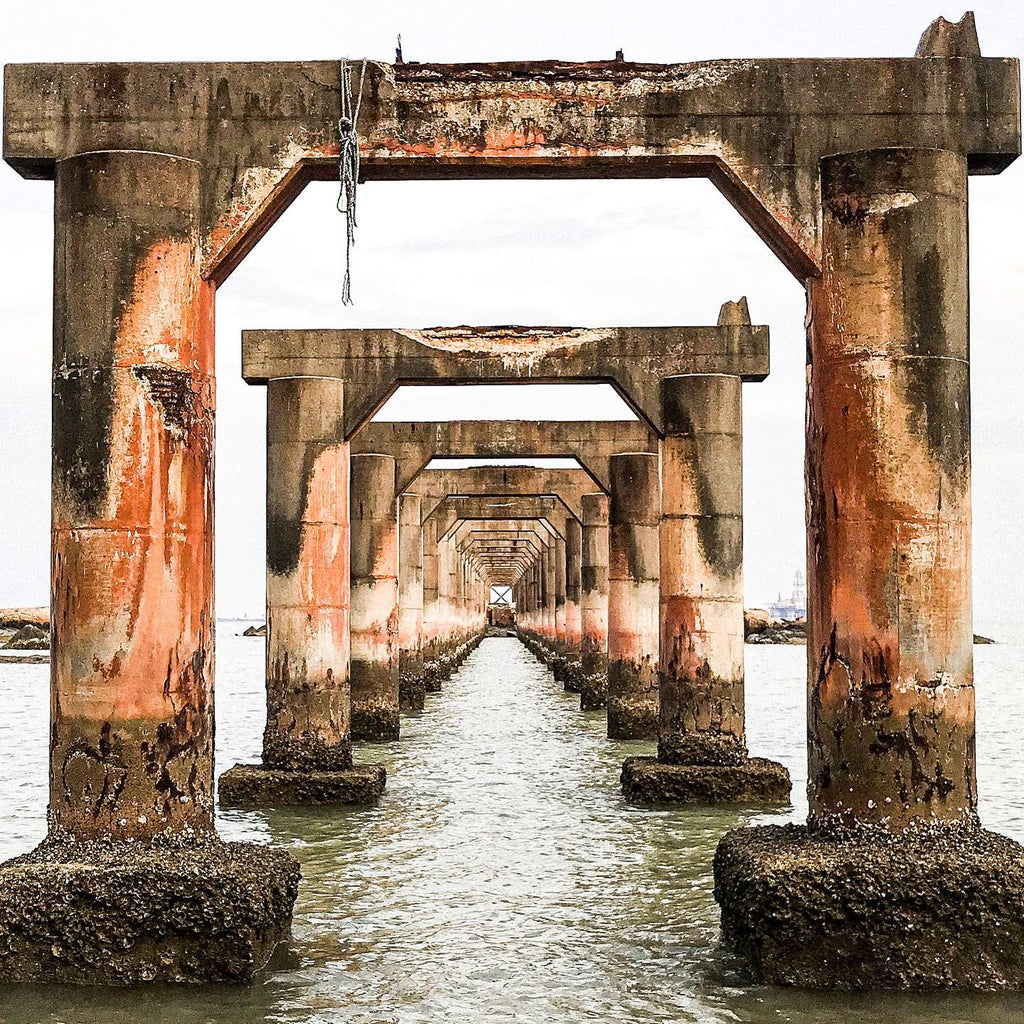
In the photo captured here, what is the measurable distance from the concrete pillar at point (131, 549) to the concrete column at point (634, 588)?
41.6 ft

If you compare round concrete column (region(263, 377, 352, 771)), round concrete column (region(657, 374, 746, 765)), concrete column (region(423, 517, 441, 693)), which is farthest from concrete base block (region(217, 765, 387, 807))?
concrete column (region(423, 517, 441, 693))

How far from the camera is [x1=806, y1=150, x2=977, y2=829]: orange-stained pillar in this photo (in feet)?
25.4

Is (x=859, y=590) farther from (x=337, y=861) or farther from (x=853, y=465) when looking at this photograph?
(x=337, y=861)

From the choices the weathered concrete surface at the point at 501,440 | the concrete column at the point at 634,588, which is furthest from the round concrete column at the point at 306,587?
the weathered concrete surface at the point at 501,440

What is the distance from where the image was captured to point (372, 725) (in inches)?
819

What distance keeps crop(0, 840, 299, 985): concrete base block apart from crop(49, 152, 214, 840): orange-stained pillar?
385 mm

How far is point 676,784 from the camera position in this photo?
Answer: 46.1ft

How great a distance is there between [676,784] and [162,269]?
7942mm

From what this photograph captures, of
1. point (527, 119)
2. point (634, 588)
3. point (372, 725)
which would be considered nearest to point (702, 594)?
point (634, 588)

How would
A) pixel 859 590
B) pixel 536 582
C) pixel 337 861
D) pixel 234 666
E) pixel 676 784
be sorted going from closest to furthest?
pixel 859 590 → pixel 337 861 → pixel 676 784 → pixel 536 582 → pixel 234 666

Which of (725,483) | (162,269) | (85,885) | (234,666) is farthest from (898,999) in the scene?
(234,666)

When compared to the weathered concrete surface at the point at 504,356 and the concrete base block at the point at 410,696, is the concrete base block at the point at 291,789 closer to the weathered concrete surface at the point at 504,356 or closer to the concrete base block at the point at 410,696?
the weathered concrete surface at the point at 504,356

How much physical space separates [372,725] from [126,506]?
43.9 ft

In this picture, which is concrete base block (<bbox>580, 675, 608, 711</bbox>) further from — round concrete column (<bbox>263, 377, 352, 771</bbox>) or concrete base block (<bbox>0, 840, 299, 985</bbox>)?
concrete base block (<bbox>0, 840, 299, 985</bbox>)
